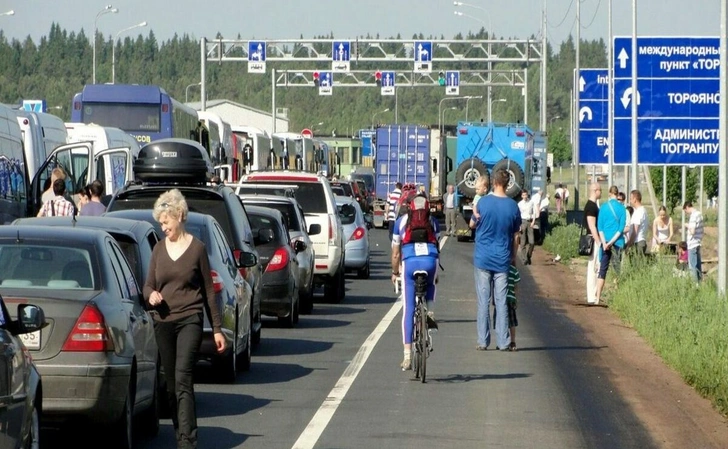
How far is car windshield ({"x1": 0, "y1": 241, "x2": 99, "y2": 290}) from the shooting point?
9500mm

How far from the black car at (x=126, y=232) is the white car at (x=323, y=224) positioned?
12.0m

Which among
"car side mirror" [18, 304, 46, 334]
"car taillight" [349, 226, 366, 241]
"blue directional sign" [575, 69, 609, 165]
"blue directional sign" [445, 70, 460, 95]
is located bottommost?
"car taillight" [349, 226, 366, 241]

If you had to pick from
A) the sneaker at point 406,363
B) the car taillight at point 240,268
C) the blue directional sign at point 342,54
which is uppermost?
the blue directional sign at point 342,54

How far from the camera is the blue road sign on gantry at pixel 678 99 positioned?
2398 cm

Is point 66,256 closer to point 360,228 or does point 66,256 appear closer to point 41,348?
point 41,348

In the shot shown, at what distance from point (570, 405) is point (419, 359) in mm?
1758

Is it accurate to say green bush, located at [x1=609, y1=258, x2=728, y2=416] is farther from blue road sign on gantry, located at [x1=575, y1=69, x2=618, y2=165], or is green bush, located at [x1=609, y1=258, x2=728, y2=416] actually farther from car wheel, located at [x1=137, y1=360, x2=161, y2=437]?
blue road sign on gantry, located at [x1=575, y1=69, x2=618, y2=165]

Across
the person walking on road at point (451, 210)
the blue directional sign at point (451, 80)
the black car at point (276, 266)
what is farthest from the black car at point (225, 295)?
the blue directional sign at point (451, 80)

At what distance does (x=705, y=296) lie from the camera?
18641mm

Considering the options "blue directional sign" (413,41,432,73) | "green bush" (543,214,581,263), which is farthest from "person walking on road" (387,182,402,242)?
"blue directional sign" (413,41,432,73)

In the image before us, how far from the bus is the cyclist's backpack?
23.1 m

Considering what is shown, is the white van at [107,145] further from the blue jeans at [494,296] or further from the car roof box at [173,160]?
the blue jeans at [494,296]

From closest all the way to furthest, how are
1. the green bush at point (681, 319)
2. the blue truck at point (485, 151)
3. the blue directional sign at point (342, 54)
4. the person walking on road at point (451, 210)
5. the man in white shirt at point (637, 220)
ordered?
the green bush at point (681, 319), the man in white shirt at point (637, 220), the blue truck at point (485, 151), the person walking on road at point (451, 210), the blue directional sign at point (342, 54)

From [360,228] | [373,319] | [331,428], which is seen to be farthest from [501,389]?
[360,228]
